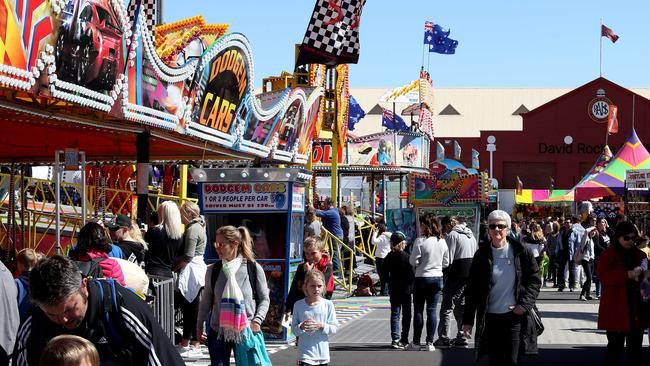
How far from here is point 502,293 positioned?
353 inches

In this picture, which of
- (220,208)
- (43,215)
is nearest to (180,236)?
(220,208)

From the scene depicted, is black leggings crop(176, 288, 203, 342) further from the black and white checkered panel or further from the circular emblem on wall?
the circular emblem on wall

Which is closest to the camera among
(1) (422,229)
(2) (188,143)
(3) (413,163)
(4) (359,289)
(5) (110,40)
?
(5) (110,40)

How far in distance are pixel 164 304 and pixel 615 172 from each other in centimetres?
2277

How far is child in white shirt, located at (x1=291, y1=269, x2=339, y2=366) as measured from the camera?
334 inches

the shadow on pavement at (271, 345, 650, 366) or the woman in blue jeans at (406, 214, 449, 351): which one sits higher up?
the woman in blue jeans at (406, 214, 449, 351)

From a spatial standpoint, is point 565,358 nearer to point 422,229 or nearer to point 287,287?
point 422,229

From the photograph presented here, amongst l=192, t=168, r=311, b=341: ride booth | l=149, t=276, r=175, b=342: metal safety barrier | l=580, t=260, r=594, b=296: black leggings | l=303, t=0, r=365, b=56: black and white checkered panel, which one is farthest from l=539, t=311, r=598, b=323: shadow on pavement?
l=149, t=276, r=175, b=342: metal safety barrier

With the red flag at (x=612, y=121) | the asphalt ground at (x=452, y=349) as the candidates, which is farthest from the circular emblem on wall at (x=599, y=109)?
the asphalt ground at (x=452, y=349)

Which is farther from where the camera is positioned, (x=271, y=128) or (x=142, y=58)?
(x=271, y=128)

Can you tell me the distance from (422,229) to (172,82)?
415 centimetres

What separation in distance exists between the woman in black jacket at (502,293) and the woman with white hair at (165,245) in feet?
12.9

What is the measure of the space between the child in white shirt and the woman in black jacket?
118cm

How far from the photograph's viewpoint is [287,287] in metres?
13.6
